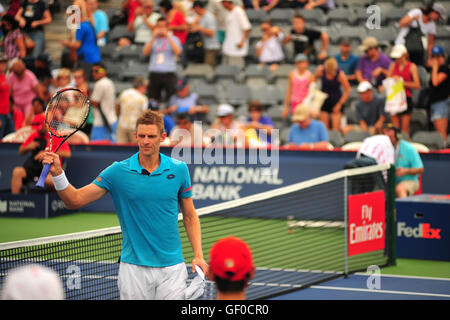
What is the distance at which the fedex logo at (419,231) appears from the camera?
1130cm

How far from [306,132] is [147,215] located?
8899 millimetres

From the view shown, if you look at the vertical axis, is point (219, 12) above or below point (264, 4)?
below

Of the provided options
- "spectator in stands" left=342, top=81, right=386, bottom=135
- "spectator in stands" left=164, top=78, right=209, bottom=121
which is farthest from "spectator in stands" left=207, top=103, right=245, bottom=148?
"spectator in stands" left=342, top=81, right=386, bottom=135

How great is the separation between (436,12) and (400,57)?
7.08 feet

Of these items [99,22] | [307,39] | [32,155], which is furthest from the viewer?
[99,22]

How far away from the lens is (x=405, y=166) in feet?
41.9

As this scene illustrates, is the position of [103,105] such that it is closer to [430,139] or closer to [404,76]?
[404,76]

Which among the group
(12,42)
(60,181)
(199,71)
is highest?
(12,42)

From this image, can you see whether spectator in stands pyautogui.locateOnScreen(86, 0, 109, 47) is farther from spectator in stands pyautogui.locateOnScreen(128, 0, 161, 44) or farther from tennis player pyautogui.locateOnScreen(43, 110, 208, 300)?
tennis player pyautogui.locateOnScreen(43, 110, 208, 300)

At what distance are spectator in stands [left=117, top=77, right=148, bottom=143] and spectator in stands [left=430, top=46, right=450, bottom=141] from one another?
211 inches

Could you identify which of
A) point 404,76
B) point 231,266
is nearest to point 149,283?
point 231,266

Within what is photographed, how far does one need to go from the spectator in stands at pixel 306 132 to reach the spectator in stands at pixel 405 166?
5.50 feet

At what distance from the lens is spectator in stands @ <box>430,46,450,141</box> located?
15422mm
